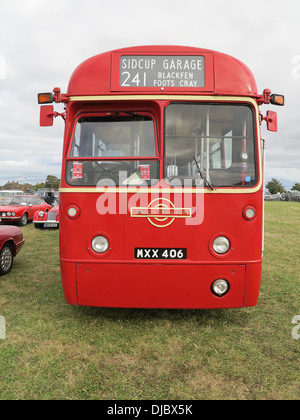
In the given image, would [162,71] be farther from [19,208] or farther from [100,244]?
[19,208]

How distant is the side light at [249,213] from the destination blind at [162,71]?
1.53 metres

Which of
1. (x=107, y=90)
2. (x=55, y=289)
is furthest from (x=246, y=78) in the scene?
(x=55, y=289)

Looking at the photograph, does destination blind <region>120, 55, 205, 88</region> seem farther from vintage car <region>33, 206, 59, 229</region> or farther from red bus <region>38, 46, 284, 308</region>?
vintage car <region>33, 206, 59, 229</region>

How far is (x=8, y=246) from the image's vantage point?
652 centimetres

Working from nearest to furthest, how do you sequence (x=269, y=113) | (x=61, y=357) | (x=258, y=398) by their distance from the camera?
(x=258, y=398) → (x=61, y=357) → (x=269, y=113)

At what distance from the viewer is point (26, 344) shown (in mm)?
3500

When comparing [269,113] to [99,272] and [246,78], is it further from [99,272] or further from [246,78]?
[99,272]

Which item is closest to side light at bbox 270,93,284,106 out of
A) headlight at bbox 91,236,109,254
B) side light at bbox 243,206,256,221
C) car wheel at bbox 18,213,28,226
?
side light at bbox 243,206,256,221

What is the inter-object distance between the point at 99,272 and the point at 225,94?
252 cm

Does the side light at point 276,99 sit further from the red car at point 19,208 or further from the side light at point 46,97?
the red car at point 19,208

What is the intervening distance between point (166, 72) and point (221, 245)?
2.12m

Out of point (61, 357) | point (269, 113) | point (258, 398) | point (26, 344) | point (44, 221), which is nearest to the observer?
point (258, 398)

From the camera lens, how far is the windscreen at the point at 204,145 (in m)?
3.57

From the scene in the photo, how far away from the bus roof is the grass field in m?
2.86
